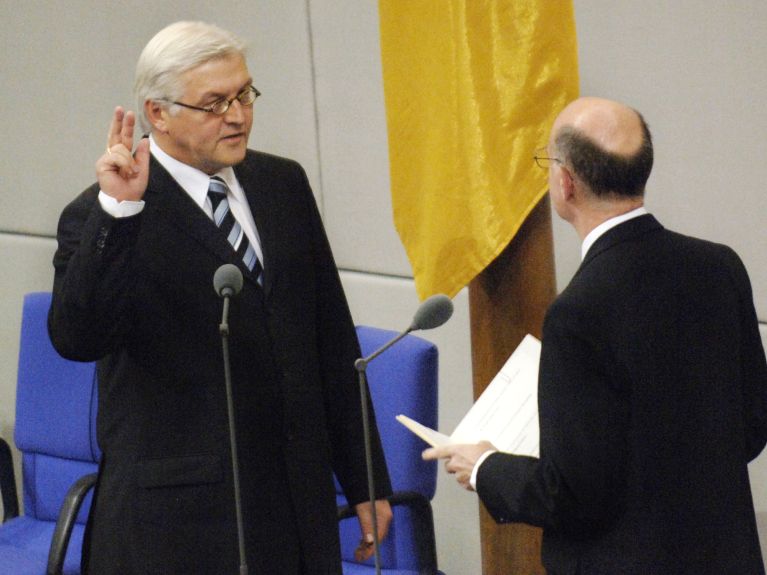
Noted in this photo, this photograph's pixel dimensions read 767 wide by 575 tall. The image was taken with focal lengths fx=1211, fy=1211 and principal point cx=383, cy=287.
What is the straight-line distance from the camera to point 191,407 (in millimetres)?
2152

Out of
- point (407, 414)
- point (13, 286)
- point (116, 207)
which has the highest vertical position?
point (116, 207)

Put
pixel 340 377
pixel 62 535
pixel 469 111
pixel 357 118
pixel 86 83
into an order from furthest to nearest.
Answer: pixel 86 83, pixel 357 118, pixel 62 535, pixel 469 111, pixel 340 377

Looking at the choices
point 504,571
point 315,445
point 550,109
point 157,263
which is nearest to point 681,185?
point 550,109

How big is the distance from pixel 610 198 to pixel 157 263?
81cm

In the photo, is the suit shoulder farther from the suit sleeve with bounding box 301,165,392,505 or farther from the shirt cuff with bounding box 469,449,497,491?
the shirt cuff with bounding box 469,449,497,491

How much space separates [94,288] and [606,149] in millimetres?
860

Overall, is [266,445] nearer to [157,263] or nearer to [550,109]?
[157,263]

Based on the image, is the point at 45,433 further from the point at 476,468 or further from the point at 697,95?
Answer: the point at 697,95

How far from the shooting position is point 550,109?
2564 mm

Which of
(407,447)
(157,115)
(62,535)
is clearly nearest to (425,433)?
(157,115)

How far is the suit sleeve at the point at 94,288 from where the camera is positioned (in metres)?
2.00

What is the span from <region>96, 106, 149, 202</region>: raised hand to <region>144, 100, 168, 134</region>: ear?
138mm

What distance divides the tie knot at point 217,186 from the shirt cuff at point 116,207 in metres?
0.27

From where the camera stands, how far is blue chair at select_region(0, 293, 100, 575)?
3514mm
